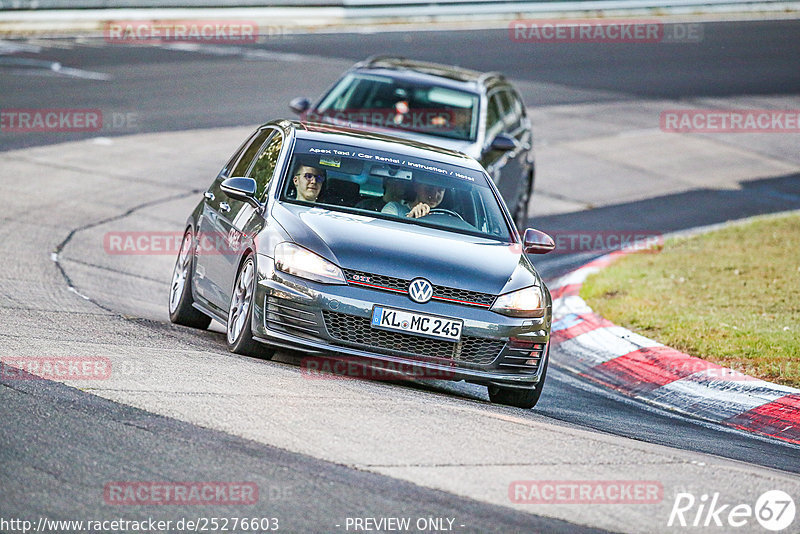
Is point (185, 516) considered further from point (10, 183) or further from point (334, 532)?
point (10, 183)

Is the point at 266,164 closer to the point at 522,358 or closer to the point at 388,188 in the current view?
the point at 388,188

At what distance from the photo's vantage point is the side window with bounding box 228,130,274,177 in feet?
33.0

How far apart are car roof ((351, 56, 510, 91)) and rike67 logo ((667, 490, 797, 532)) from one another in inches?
375

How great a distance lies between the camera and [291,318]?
316 inches

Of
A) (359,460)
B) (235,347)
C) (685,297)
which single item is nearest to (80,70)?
(685,297)

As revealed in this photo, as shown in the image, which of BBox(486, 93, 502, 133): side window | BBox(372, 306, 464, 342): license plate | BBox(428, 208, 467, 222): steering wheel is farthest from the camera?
BBox(486, 93, 502, 133): side window

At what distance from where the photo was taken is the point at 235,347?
27.9 feet

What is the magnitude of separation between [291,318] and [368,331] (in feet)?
1.60

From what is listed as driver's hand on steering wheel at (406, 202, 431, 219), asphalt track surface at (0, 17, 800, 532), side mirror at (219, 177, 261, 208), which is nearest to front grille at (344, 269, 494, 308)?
asphalt track surface at (0, 17, 800, 532)
